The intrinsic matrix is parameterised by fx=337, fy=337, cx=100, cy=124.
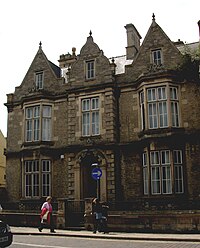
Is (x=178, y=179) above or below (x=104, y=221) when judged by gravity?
above

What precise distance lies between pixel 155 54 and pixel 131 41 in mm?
5172

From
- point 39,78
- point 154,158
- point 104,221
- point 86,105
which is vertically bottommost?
point 104,221

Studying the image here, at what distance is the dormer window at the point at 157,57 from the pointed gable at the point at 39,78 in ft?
24.8

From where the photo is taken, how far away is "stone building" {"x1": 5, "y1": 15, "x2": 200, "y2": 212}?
67.4 feet

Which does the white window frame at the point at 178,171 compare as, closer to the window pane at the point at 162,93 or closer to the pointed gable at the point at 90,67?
the window pane at the point at 162,93

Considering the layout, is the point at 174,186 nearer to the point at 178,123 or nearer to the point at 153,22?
the point at 178,123

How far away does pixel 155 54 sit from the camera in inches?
904

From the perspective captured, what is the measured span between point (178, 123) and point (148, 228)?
7599 mm

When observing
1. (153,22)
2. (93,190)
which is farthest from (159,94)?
(93,190)

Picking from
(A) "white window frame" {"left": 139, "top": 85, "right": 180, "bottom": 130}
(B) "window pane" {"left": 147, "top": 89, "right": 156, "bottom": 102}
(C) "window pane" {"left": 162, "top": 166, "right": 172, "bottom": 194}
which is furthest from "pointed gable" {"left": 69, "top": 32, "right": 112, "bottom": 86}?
(C) "window pane" {"left": 162, "top": 166, "right": 172, "bottom": 194}

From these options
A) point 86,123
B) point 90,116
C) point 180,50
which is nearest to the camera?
point 90,116

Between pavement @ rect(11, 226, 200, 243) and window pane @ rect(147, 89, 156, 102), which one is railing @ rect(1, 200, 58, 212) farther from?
window pane @ rect(147, 89, 156, 102)

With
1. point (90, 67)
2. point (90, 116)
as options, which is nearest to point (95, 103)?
point (90, 116)

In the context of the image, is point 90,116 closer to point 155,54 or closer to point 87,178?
point 87,178
